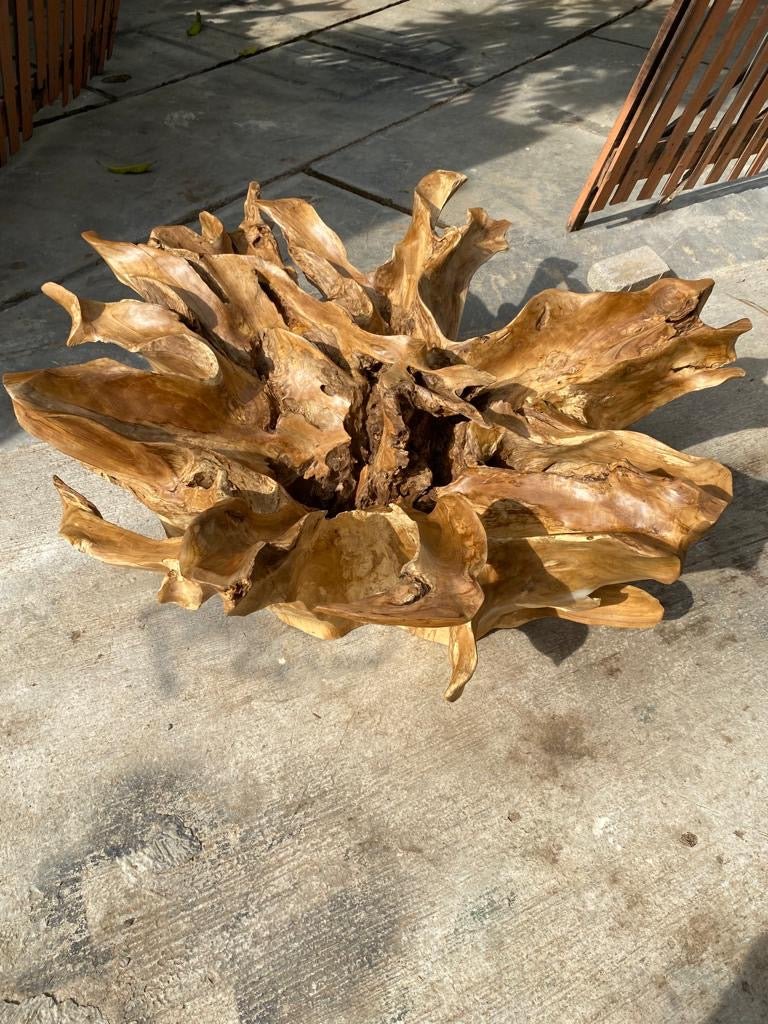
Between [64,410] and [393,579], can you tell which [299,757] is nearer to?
[393,579]

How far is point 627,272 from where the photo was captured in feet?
9.55

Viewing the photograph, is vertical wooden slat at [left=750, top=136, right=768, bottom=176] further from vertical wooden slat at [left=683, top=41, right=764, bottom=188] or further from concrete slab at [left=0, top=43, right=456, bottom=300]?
concrete slab at [left=0, top=43, right=456, bottom=300]

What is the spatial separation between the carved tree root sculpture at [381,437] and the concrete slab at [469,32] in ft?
11.6

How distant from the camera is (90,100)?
4168 mm

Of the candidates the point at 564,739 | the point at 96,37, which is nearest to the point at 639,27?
the point at 96,37

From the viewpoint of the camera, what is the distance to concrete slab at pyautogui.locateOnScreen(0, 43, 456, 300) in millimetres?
3213

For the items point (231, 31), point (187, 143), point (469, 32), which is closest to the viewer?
point (187, 143)

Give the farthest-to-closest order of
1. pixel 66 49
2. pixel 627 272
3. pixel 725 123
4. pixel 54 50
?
pixel 66 49
pixel 54 50
pixel 725 123
pixel 627 272

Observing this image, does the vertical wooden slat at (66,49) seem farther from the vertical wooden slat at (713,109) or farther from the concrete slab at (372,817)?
the concrete slab at (372,817)

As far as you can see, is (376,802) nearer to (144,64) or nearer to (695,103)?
(695,103)

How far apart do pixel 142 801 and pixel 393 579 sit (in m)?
0.71

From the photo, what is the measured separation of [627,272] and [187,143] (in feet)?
7.35

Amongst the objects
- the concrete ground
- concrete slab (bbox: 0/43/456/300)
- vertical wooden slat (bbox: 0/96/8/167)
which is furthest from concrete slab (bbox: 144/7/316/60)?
the concrete ground

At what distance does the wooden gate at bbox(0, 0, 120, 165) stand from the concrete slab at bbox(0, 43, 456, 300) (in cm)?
16
